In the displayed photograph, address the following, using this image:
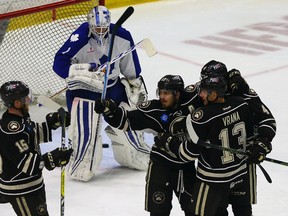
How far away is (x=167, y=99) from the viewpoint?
137 inches

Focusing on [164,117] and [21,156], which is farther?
[164,117]

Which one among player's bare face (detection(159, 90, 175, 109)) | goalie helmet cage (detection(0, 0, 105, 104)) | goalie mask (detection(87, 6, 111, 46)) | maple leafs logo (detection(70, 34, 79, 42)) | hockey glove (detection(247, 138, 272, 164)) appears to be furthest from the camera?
goalie helmet cage (detection(0, 0, 105, 104))

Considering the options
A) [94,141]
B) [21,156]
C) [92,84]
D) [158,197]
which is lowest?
[158,197]

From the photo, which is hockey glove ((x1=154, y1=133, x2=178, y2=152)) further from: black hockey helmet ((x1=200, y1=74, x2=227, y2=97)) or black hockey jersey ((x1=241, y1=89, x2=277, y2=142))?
black hockey jersey ((x1=241, y1=89, x2=277, y2=142))

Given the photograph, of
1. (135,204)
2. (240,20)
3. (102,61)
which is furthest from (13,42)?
(240,20)

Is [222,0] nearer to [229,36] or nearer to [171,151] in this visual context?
[229,36]

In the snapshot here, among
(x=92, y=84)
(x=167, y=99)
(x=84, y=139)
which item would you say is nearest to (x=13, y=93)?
(x=167, y=99)

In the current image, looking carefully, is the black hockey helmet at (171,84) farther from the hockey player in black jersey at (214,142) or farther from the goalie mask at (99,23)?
the goalie mask at (99,23)

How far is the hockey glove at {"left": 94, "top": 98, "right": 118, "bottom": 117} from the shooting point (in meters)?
3.43

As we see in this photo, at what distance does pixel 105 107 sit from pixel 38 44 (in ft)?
8.38

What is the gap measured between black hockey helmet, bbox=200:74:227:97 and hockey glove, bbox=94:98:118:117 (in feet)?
1.35

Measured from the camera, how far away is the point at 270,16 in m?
8.27

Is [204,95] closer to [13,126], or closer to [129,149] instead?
[13,126]

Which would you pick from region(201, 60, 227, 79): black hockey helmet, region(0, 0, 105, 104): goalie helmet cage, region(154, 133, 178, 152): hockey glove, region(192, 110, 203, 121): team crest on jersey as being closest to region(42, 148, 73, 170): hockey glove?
region(154, 133, 178, 152): hockey glove
